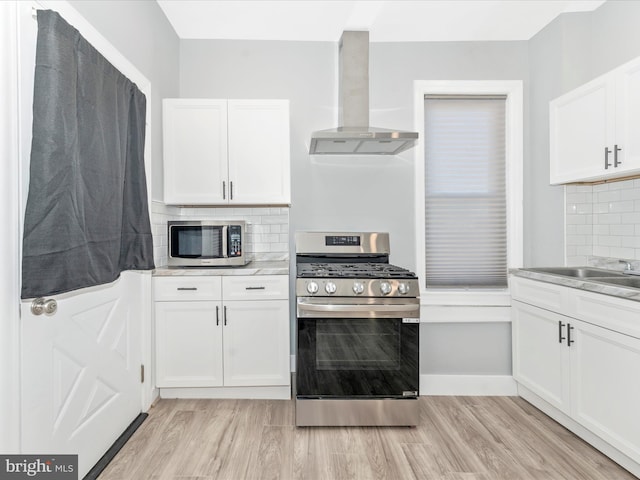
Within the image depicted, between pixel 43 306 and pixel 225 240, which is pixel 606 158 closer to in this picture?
pixel 225 240

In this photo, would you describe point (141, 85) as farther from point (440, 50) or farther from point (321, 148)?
point (440, 50)

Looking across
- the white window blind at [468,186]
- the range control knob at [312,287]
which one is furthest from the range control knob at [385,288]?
A: the white window blind at [468,186]

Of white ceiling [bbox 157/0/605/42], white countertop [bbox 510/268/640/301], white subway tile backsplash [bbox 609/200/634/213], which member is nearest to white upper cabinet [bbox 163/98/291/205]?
white ceiling [bbox 157/0/605/42]

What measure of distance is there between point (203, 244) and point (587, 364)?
250 cm

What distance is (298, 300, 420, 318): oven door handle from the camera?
2357 millimetres

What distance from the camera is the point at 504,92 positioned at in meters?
3.15

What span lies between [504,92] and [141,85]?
2730 millimetres

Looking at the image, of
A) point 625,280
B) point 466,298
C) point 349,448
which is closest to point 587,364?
point 625,280

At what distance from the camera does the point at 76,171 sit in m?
1.60

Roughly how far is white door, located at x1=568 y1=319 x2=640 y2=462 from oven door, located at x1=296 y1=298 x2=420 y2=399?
89 cm

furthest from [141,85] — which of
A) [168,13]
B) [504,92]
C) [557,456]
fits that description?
[557,456]

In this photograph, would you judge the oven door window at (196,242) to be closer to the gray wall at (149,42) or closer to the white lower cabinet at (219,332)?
the white lower cabinet at (219,332)

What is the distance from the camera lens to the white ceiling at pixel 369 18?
2711 mm

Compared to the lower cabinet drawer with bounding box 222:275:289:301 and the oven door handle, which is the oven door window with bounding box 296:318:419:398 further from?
the lower cabinet drawer with bounding box 222:275:289:301
